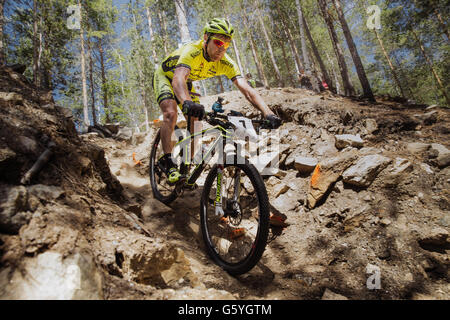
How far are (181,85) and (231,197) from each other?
59.3 inches

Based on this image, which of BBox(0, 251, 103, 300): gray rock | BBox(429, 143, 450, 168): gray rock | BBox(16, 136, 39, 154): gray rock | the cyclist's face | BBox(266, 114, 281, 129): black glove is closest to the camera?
BBox(0, 251, 103, 300): gray rock

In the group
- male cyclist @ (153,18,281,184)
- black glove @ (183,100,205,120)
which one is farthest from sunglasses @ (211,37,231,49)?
black glove @ (183,100,205,120)

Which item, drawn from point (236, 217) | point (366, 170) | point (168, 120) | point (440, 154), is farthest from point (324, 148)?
point (168, 120)

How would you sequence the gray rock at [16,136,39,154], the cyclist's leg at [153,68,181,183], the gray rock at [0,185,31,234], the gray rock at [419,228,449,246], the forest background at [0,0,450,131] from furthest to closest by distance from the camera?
1. the forest background at [0,0,450,131]
2. the cyclist's leg at [153,68,181,183]
3. the gray rock at [419,228,449,246]
4. the gray rock at [16,136,39,154]
5. the gray rock at [0,185,31,234]

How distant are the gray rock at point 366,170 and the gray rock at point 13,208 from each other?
11.6ft

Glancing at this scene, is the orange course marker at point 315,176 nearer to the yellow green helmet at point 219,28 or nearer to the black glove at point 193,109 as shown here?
the black glove at point 193,109

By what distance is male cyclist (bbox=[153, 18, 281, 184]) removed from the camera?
8.91 feet

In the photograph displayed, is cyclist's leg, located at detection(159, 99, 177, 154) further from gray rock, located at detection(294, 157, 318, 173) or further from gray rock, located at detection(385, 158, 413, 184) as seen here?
gray rock, located at detection(385, 158, 413, 184)

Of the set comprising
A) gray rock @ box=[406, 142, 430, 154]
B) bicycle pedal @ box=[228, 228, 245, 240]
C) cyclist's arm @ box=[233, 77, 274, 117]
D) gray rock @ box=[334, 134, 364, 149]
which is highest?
cyclist's arm @ box=[233, 77, 274, 117]

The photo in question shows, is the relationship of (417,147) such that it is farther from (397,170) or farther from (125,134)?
(125,134)

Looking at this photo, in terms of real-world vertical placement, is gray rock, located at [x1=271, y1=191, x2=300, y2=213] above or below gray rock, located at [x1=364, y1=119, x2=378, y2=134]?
below

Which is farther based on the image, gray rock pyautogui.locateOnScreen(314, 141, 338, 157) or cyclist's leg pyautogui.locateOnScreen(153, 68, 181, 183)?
gray rock pyautogui.locateOnScreen(314, 141, 338, 157)
